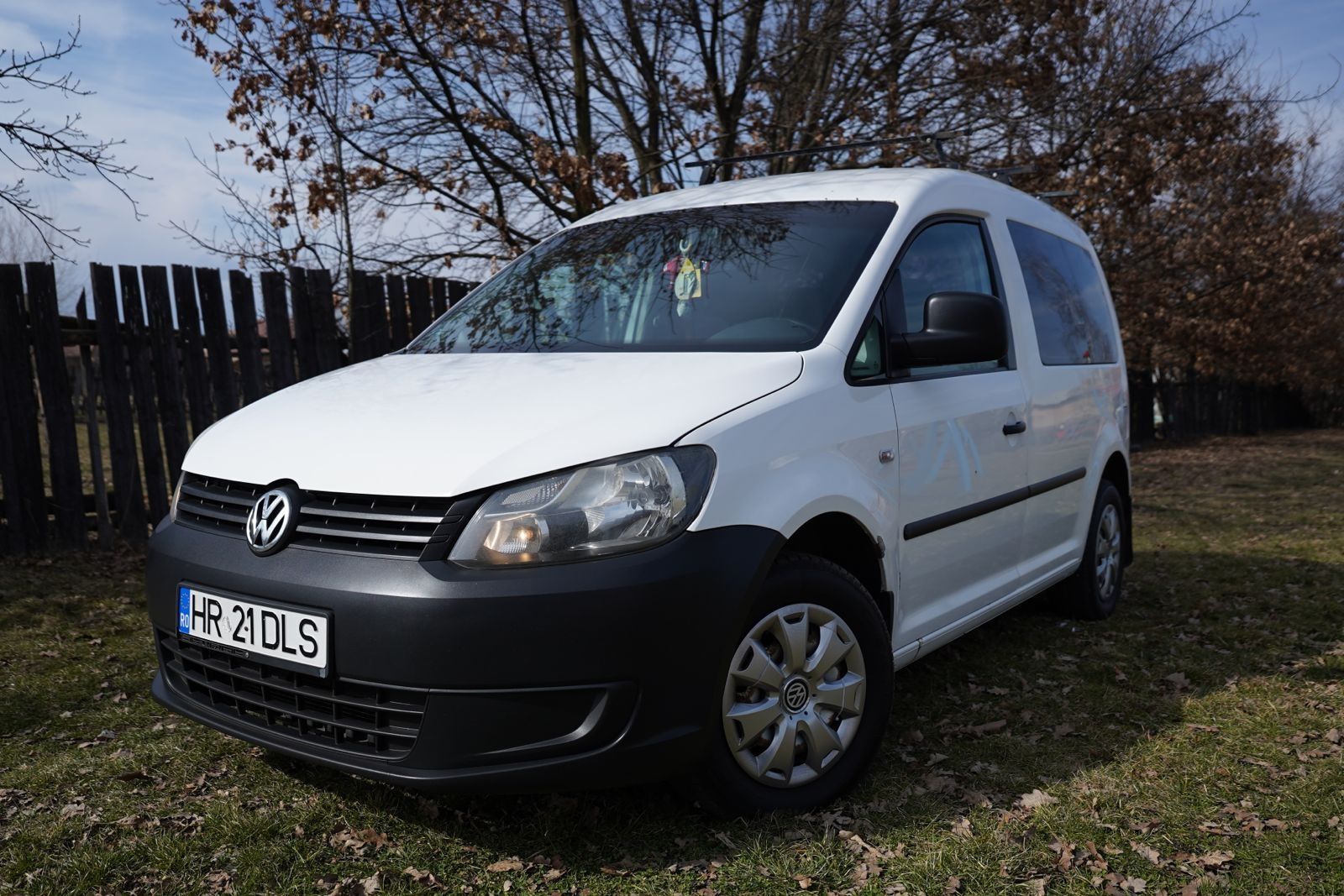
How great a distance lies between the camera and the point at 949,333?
331cm

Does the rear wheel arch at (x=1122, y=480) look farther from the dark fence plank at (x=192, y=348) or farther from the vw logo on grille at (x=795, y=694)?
the dark fence plank at (x=192, y=348)

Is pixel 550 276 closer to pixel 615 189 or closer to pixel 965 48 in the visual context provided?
pixel 615 189

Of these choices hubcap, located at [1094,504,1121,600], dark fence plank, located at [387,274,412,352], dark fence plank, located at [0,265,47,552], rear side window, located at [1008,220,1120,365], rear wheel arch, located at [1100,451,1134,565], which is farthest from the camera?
dark fence plank, located at [387,274,412,352]

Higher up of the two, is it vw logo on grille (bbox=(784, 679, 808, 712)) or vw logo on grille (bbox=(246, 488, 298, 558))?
vw logo on grille (bbox=(246, 488, 298, 558))

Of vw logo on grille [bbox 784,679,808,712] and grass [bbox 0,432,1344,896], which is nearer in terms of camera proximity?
grass [bbox 0,432,1344,896]

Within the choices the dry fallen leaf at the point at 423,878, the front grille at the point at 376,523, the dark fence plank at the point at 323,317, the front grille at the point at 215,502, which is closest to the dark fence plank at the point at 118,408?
the dark fence plank at the point at 323,317

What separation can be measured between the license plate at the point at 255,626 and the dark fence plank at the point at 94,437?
15.0 ft

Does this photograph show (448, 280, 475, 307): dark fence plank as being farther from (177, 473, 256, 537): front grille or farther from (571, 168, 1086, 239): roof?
(177, 473, 256, 537): front grille

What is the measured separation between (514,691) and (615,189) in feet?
23.1

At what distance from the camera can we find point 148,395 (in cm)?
696

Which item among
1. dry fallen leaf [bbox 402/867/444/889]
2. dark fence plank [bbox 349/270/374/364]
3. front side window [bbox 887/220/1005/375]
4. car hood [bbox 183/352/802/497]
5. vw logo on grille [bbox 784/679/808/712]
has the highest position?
dark fence plank [bbox 349/270/374/364]

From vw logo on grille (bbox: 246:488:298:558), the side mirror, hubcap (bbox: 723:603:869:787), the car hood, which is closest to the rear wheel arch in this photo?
the side mirror

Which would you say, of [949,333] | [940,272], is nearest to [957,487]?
[949,333]

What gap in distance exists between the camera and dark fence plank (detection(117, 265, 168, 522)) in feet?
22.6
